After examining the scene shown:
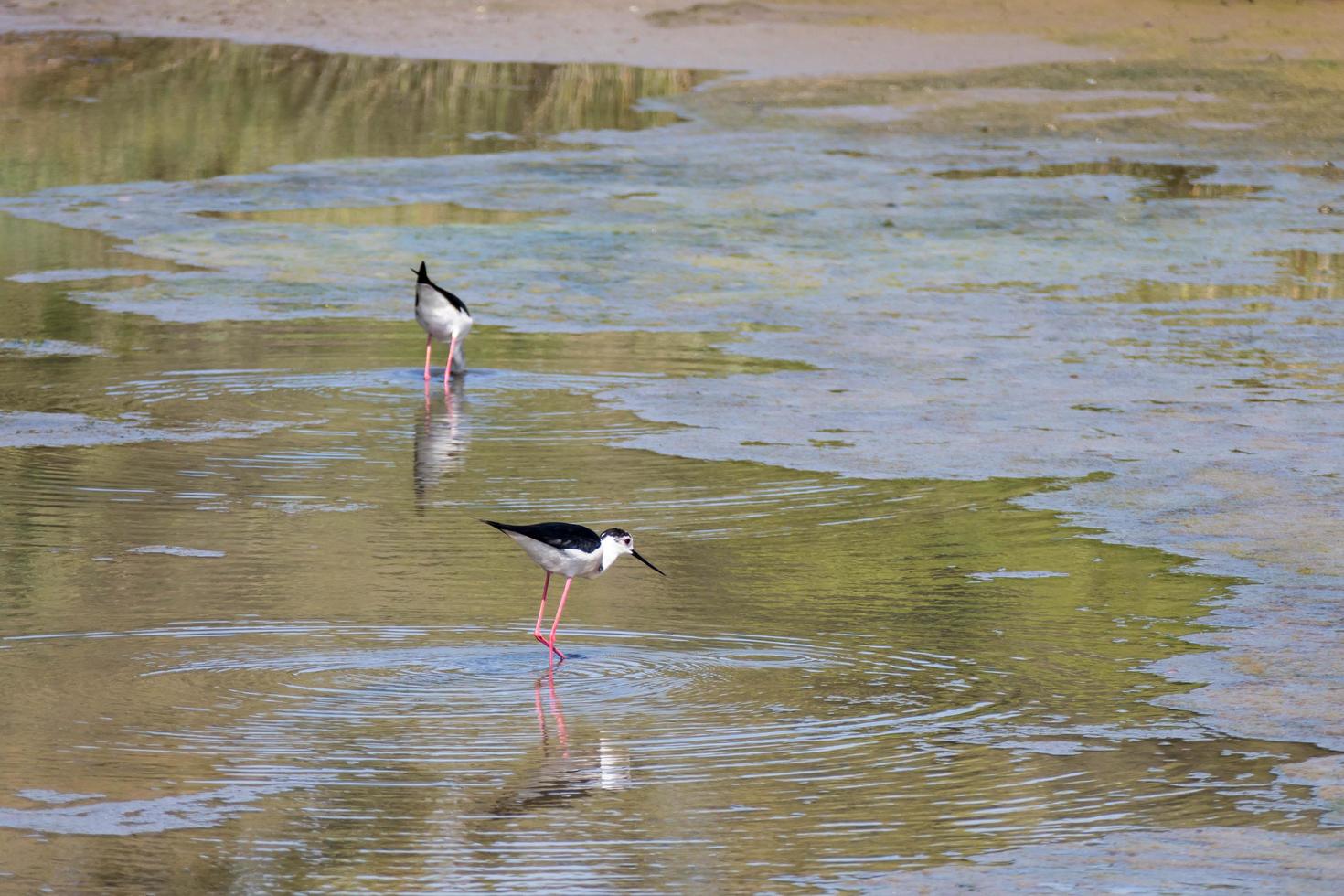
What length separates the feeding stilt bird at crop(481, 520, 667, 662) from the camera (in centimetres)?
688

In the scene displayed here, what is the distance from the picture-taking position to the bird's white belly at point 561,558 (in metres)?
6.94

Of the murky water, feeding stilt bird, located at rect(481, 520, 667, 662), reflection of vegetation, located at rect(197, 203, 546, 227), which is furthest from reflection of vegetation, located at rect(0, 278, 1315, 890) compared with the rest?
reflection of vegetation, located at rect(197, 203, 546, 227)

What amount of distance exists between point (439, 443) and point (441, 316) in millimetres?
1455

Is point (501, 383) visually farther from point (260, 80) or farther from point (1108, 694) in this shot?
point (260, 80)

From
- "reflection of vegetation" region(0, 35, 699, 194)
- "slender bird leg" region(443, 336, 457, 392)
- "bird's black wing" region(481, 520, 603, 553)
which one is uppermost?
"reflection of vegetation" region(0, 35, 699, 194)

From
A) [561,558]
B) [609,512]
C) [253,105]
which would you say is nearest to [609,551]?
[561,558]

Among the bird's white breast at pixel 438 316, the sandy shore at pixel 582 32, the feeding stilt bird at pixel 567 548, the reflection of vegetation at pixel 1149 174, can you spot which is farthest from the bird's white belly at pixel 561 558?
the sandy shore at pixel 582 32

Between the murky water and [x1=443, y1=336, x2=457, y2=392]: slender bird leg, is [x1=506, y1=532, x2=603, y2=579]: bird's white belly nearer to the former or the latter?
the murky water

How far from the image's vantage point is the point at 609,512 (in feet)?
28.7

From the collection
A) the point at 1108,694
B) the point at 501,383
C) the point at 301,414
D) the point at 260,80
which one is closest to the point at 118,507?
the point at 301,414

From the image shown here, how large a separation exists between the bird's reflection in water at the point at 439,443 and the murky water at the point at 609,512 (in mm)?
33

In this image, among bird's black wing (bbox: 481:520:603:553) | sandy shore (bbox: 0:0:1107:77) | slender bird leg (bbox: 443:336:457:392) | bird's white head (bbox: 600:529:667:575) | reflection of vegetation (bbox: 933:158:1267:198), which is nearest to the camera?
bird's black wing (bbox: 481:520:603:553)

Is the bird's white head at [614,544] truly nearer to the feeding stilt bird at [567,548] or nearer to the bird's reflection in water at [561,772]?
the feeding stilt bird at [567,548]

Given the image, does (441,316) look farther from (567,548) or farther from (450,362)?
(567,548)
